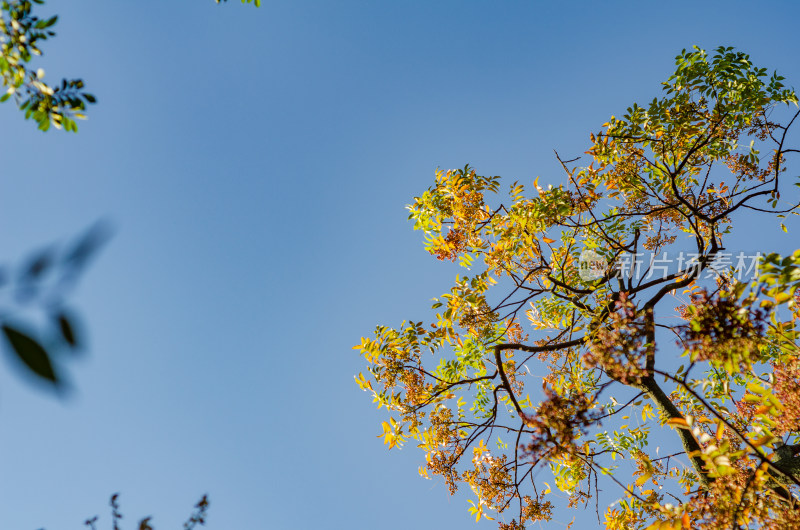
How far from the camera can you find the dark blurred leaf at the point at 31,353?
0.45 metres

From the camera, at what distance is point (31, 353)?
48cm

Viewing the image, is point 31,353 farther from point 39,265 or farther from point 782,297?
point 782,297

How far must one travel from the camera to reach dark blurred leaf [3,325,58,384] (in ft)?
1.49

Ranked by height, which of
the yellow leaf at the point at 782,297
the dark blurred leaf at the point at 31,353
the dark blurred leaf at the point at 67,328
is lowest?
the dark blurred leaf at the point at 31,353

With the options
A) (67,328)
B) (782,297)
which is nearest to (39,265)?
(67,328)

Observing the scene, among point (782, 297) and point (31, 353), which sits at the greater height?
point (782, 297)

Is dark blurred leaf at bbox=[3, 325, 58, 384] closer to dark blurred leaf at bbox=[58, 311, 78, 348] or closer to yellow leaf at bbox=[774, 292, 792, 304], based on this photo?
dark blurred leaf at bbox=[58, 311, 78, 348]

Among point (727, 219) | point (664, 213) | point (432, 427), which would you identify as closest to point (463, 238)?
point (432, 427)

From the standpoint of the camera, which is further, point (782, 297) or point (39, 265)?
point (782, 297)

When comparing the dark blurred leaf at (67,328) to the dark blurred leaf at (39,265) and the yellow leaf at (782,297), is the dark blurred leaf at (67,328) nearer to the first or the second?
the dark blurred leaf at (39,265)

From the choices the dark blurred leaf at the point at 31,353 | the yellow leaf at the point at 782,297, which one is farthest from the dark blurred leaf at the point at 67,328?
the yellow leaf at the point at 782,297

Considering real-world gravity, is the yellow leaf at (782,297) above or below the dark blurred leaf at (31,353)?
above

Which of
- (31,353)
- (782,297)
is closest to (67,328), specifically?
(31,353)

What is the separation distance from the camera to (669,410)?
471cm
